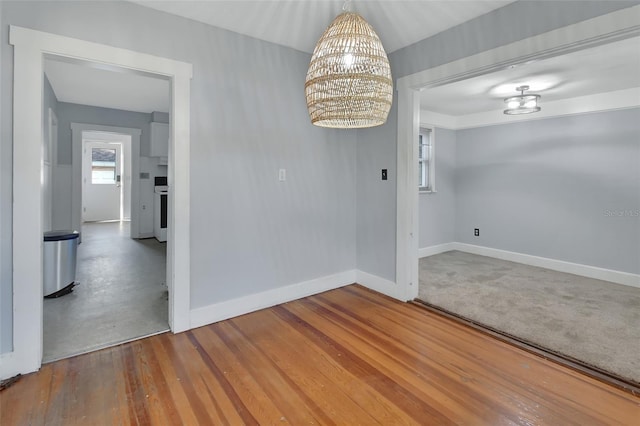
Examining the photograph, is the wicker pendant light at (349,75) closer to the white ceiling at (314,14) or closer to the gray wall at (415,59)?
the white ceiling at (314,14)

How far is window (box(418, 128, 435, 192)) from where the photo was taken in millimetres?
5145

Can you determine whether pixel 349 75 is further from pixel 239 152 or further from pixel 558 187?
pixel 558 187

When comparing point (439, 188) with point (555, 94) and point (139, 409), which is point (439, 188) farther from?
point (139, 409)

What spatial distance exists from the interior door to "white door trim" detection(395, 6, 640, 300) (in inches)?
359

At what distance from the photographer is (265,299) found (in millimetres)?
2934

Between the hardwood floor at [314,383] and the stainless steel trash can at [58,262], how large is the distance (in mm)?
1431

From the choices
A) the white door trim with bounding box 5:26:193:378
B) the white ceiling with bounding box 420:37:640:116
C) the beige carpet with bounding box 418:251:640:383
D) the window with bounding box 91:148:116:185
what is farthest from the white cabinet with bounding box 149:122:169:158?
the beige carpet with bounding box 418:251:640:383

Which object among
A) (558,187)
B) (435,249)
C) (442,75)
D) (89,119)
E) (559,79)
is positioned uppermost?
(89,119)

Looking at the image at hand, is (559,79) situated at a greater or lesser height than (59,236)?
greater

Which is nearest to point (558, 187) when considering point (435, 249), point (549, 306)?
point (435, 249)

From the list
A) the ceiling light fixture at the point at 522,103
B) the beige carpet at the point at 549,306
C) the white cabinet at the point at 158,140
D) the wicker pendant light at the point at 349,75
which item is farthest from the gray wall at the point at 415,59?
the white cabinet at the point at 158,140

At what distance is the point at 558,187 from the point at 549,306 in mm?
1966

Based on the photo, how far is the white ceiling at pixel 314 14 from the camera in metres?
2.22

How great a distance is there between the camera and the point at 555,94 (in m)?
3.91
